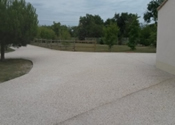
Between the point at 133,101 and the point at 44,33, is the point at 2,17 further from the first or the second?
the point at 44,33

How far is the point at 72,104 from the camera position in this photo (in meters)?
4.62

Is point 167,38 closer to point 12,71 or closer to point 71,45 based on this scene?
point 12,71

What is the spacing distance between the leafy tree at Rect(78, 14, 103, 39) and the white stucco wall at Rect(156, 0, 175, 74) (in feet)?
145

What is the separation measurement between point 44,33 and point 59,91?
33.8 metres

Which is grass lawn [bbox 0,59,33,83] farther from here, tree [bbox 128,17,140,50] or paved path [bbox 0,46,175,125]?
tree [bbox 128,17,140,50]

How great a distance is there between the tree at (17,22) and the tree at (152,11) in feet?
71.3

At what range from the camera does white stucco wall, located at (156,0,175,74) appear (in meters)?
7.79

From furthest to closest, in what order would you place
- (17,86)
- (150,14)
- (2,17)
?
(150,14) < (2,17) < (17,86)

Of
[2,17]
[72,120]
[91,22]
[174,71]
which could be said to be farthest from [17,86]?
[91,22]

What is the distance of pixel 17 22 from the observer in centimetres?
1263

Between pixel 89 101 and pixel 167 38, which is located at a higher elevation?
pixel 167 38

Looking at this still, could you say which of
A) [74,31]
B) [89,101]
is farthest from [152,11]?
[74,31]

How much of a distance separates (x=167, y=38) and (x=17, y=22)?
880 centimetres

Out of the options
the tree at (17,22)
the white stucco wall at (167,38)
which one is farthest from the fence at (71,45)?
the white stucco wall at (167,38)
